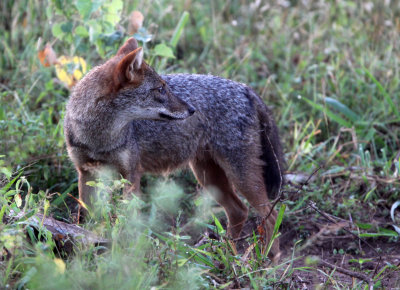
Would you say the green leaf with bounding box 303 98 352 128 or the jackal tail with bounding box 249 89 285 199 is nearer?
the jackal tail with bounding box 249 89 285 199

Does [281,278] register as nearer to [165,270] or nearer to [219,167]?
[165,270]

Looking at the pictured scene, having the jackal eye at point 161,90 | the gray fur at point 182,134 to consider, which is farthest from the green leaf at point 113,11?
the jackal eye at point 161,90

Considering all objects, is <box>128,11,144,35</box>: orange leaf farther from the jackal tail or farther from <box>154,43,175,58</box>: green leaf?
the jackal tail

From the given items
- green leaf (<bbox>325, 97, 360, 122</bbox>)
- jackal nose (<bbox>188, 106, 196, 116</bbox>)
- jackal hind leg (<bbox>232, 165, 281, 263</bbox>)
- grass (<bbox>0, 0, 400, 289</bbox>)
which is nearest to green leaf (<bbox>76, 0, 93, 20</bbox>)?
grass (<bbox>0, 0, 400, 289</bbox>)

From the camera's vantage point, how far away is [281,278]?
12.3ft

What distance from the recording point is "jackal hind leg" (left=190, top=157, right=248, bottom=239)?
527 centimetres

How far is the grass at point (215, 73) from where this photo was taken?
3.33 metres

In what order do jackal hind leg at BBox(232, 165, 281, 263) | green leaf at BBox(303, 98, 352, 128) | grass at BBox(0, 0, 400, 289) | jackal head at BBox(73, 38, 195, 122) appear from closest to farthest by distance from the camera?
grass at BBox(0, 0, 400, 289) → jackal head at BBox(73, 38, 195, 122) → jackal hind leg at BBox(232, 165, 281, 263) → green leaf at BBox(303, 98, 352, 128)

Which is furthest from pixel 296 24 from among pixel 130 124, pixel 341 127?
pixel 130 124

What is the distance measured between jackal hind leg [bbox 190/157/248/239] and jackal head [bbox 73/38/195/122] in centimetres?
91

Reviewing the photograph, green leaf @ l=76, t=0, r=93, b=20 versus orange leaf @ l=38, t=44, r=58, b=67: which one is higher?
green leaf @ l=76, t=0, r=93, b=20

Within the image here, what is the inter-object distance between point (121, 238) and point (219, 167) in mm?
1969

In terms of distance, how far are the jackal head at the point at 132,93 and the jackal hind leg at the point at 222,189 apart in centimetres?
91

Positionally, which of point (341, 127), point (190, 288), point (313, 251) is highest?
point (190, 288)
